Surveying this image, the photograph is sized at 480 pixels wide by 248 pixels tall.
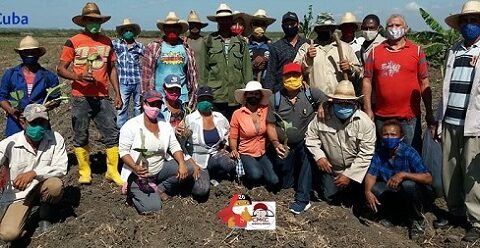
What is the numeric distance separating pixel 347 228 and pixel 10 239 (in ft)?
10.2

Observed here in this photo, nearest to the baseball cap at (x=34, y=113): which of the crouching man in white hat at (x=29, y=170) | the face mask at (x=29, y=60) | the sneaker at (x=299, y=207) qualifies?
the crouching man in white hat at (x=29, y=170)

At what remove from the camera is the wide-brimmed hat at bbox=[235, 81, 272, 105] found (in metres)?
5.97

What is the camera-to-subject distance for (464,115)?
16.4 ft

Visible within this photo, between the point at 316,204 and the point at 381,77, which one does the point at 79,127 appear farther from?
the point at 381,77

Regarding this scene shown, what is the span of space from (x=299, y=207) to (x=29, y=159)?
267 cm

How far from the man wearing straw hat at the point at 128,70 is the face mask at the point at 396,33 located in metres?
3.47

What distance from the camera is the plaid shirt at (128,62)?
24.1 ft

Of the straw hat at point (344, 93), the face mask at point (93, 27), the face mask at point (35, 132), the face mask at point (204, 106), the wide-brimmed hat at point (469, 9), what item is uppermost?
the wide-brimmed hat at point (469, 9)

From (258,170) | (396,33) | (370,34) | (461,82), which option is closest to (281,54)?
(370,34)

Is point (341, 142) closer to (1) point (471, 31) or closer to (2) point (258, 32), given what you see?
(1) point (471, 31)

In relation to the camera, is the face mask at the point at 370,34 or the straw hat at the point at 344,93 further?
the face mask at the point at 370,34

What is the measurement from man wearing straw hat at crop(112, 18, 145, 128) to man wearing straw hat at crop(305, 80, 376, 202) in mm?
2743

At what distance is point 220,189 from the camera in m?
5.99

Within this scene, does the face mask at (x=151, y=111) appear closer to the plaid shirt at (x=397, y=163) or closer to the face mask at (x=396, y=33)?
the plaid shirt at (x=397, y=163)
